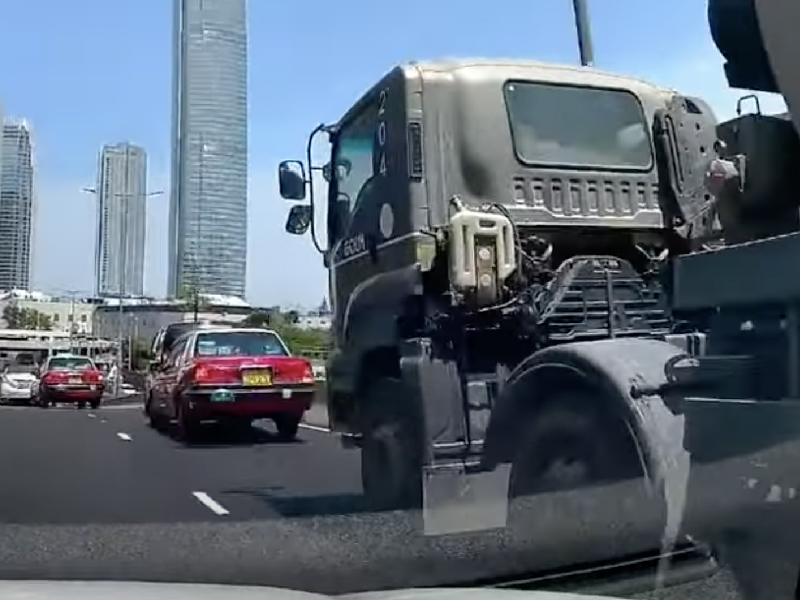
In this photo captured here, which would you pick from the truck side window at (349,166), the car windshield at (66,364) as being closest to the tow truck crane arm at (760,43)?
the truck side window at (349,166)

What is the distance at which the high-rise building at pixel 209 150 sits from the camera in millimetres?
6938

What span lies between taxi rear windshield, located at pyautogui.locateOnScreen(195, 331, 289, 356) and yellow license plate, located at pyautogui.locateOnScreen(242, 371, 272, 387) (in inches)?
4.5

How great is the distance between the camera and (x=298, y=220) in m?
7.74

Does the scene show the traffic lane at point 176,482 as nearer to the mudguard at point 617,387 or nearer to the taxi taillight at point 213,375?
the taxi taillight at point 213,375

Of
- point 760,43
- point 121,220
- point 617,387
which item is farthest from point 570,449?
point 121,220

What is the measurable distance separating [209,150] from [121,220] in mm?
841

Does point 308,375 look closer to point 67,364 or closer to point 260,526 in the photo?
point 260,526

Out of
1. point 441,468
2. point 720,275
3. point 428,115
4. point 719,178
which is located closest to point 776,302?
point 720,275

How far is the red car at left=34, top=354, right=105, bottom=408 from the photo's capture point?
587 inches

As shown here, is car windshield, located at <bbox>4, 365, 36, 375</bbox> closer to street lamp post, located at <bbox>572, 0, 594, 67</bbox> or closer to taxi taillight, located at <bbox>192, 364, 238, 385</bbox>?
taxi taillight, located at <bbox>192, 364, 238, 385</bbox>

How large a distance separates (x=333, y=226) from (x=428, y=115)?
157 cm

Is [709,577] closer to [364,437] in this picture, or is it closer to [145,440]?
[364,437]

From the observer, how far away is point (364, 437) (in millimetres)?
6363

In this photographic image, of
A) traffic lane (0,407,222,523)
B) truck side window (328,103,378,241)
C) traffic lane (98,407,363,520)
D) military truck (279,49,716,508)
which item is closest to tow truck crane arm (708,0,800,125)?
military truck (279,49,716,508)
